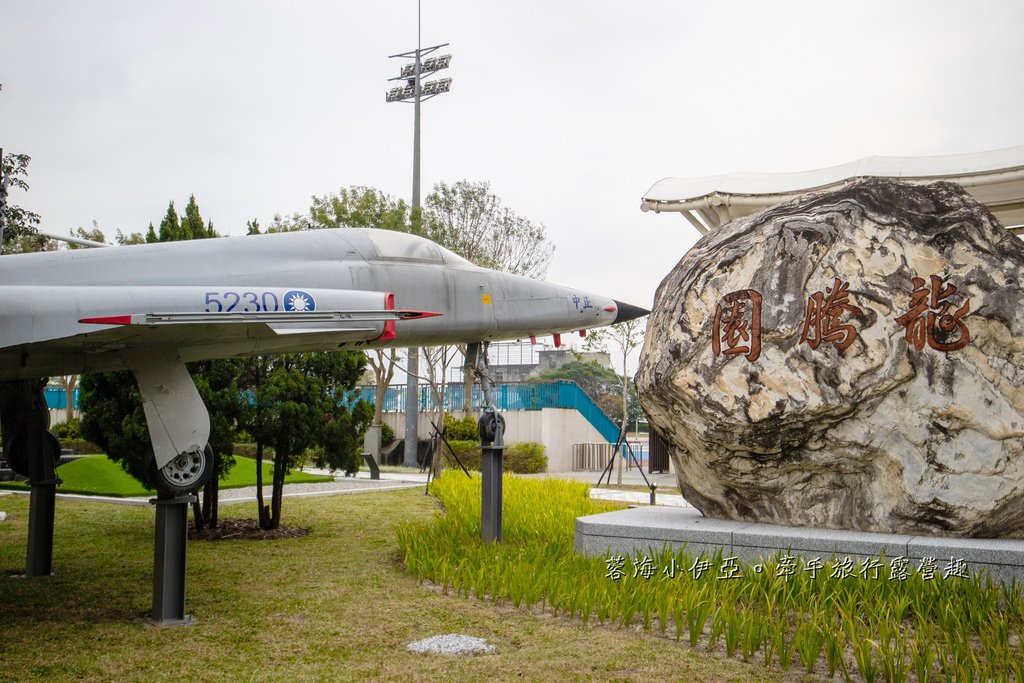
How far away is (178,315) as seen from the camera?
6.82 metres

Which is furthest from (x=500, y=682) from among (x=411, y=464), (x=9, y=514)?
(x=411, y=464)

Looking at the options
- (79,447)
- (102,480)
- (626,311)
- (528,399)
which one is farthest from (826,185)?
(79,447)

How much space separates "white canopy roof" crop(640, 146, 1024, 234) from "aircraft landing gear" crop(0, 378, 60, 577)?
17546mm

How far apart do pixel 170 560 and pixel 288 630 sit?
123 cm

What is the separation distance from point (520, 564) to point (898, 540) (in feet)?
12.0

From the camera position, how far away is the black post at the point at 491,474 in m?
10.6

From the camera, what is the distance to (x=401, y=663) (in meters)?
6.17

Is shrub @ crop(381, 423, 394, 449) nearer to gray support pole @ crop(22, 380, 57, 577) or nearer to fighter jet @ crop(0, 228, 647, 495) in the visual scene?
fighter jet @ crop(0, 228, 647, 495)

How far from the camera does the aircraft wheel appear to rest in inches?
289

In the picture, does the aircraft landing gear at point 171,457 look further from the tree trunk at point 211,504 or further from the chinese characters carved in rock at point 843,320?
the tree trunk at point 211,504

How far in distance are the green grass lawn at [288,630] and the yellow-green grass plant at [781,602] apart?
0.22 m

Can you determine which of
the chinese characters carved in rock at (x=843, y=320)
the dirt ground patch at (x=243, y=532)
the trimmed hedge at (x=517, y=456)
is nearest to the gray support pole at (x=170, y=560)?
the dirt ground patch at (x=243, y=532)

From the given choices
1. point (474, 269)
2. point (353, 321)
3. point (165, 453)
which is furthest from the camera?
point (474, 269)

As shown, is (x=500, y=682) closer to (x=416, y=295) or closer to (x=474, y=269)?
(x=416, y=295)
